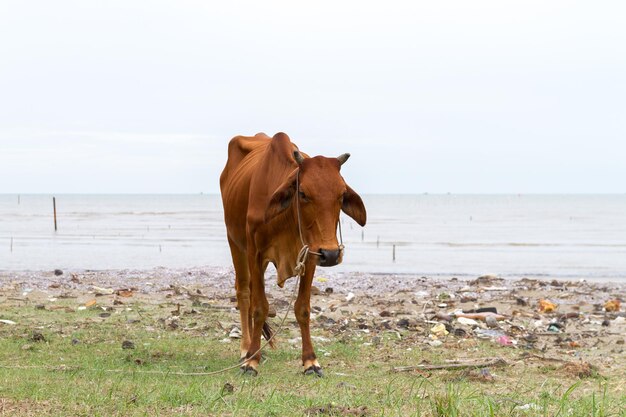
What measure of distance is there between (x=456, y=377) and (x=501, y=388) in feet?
1.98

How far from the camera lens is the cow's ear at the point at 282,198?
668 centimetres

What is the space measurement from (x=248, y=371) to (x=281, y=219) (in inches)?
58.1

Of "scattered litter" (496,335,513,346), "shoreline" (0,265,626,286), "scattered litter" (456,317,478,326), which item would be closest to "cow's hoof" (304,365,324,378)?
"scattered litter" (496,335,513,346)

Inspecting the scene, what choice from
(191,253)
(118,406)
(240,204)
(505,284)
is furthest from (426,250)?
(118,406)

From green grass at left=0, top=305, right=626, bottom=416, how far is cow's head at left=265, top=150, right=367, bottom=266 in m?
1.15

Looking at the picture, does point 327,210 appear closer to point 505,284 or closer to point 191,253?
point 505,284

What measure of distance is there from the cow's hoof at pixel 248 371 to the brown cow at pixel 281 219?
13 millimetres

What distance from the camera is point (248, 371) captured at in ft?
23.7

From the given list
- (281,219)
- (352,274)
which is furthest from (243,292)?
(352,274)

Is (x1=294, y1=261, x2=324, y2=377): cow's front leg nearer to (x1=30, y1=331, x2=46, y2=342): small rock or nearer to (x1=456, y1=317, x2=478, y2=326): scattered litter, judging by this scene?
(x1=30, y1=331, x2=46, y2=342): small rock

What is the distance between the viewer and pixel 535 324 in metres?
11.3

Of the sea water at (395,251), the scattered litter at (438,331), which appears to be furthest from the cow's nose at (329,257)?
the sea water at (395,251)

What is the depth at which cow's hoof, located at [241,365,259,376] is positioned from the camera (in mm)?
7189

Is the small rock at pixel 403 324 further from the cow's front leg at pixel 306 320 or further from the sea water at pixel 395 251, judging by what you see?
the sea water at pixel 395 251
